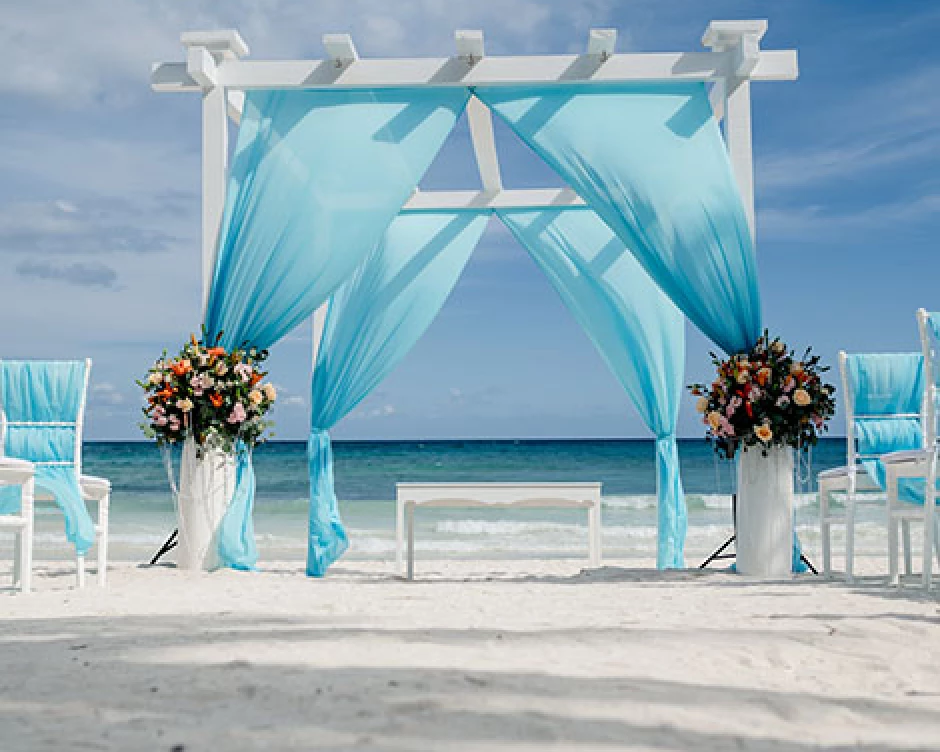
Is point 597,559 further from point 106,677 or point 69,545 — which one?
point 69,545

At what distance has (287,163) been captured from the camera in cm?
620

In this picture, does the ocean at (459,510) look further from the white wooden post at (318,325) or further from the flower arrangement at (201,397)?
the white wooden post at (318,325)

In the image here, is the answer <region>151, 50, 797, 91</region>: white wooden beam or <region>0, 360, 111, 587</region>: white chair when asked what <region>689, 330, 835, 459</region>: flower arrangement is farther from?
<region>0, 360, 111, 587</region>: white chair

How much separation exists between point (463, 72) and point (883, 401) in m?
3.13

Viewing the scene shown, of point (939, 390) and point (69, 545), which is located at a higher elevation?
point (939, 390)

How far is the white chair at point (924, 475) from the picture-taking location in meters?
4.95

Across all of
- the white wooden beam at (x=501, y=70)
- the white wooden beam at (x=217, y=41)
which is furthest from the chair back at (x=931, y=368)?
the white wooden beam at (x=217, y=41)

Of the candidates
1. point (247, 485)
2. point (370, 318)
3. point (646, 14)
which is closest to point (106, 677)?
point (247, 485)

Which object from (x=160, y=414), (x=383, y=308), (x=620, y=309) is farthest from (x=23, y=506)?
(x=620, y=309)

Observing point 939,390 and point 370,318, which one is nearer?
point 939,390

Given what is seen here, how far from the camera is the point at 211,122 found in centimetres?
631

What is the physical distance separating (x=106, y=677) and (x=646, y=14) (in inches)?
280

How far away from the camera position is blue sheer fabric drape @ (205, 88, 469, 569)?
613cm

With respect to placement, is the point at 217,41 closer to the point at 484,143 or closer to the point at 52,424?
the point at 484,143
